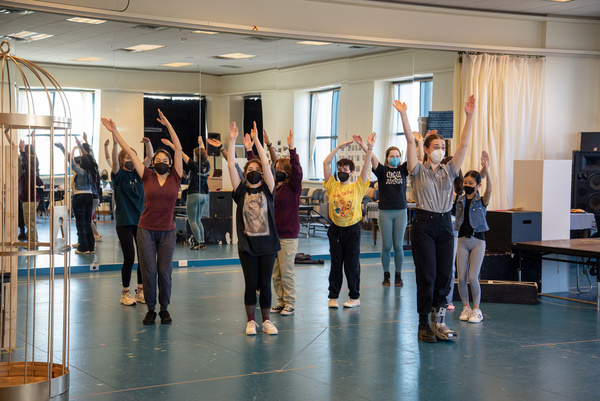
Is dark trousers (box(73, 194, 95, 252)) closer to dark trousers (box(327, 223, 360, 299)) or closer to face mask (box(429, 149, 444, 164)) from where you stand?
dark trousers (box(327, 223, 360, 299))

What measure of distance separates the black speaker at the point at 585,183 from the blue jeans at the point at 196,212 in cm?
576

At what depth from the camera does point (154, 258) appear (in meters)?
6.24

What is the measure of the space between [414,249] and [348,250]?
1.30 meters

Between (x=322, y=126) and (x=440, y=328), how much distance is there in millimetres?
8108

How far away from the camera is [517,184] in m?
8.39

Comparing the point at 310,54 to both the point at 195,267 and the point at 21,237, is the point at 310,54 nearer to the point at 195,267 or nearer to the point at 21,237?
the point at 195,267

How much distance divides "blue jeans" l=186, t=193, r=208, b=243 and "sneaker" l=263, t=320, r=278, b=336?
4.97 metres

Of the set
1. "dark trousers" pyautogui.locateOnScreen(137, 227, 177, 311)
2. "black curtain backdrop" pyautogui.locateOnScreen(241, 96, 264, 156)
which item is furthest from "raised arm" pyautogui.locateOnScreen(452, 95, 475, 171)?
"black curtain backdrop" pyautogui.locateOnScreen(241, 96, 264, 156)

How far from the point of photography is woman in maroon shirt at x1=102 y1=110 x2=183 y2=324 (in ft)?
20.1

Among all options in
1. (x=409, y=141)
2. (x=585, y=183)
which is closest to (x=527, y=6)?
(x=585, y=183)

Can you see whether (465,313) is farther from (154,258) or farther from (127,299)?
(127,299)

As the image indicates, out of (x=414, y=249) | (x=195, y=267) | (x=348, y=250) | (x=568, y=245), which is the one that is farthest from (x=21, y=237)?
(x=568, y=245)

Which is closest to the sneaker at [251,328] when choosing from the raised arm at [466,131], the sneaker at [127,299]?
the sneaker at [127,299]

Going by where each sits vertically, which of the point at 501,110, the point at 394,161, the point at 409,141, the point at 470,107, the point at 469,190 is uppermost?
the point at 501,110
